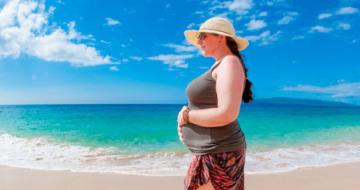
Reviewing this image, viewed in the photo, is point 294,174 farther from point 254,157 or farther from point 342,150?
point 342,150

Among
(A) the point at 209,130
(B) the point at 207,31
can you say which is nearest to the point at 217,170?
(A) the point at 209,130

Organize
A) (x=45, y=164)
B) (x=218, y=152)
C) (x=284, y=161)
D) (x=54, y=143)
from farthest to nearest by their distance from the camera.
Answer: (x=54, y=143), (x=284, y=161), (x=45, y=164), (x=218, y=152)

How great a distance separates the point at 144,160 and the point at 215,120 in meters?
5.82

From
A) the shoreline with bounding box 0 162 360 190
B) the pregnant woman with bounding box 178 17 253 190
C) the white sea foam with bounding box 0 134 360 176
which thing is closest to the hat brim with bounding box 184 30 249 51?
the pregnant woman with bounding box 178 17 253 190

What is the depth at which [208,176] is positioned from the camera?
70.2 inches

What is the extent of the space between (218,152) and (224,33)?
0.56 metres

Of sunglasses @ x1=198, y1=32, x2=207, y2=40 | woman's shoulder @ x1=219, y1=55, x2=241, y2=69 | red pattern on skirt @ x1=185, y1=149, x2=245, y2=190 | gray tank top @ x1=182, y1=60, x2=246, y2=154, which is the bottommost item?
red pattern on skirt @ x1=185, y1=149, x2=245, y2=190

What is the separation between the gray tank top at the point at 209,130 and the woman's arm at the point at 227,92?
0.06 meters

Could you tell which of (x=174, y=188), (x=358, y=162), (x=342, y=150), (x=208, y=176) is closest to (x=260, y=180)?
(x=174, y=188)

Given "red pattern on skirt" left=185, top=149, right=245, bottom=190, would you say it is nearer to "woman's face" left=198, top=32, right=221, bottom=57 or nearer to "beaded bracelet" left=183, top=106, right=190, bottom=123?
"beaded bracelet" left=183, top=106, right=190, bottom=123

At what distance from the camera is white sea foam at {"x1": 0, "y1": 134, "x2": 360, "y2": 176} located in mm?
6125

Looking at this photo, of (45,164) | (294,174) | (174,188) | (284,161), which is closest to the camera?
(174,188)

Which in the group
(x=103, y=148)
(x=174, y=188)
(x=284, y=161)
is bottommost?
(x=174, y=188)

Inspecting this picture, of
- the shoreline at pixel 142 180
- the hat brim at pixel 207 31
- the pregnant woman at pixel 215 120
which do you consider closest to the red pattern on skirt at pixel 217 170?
the pregnant woman at pixel 215 120
